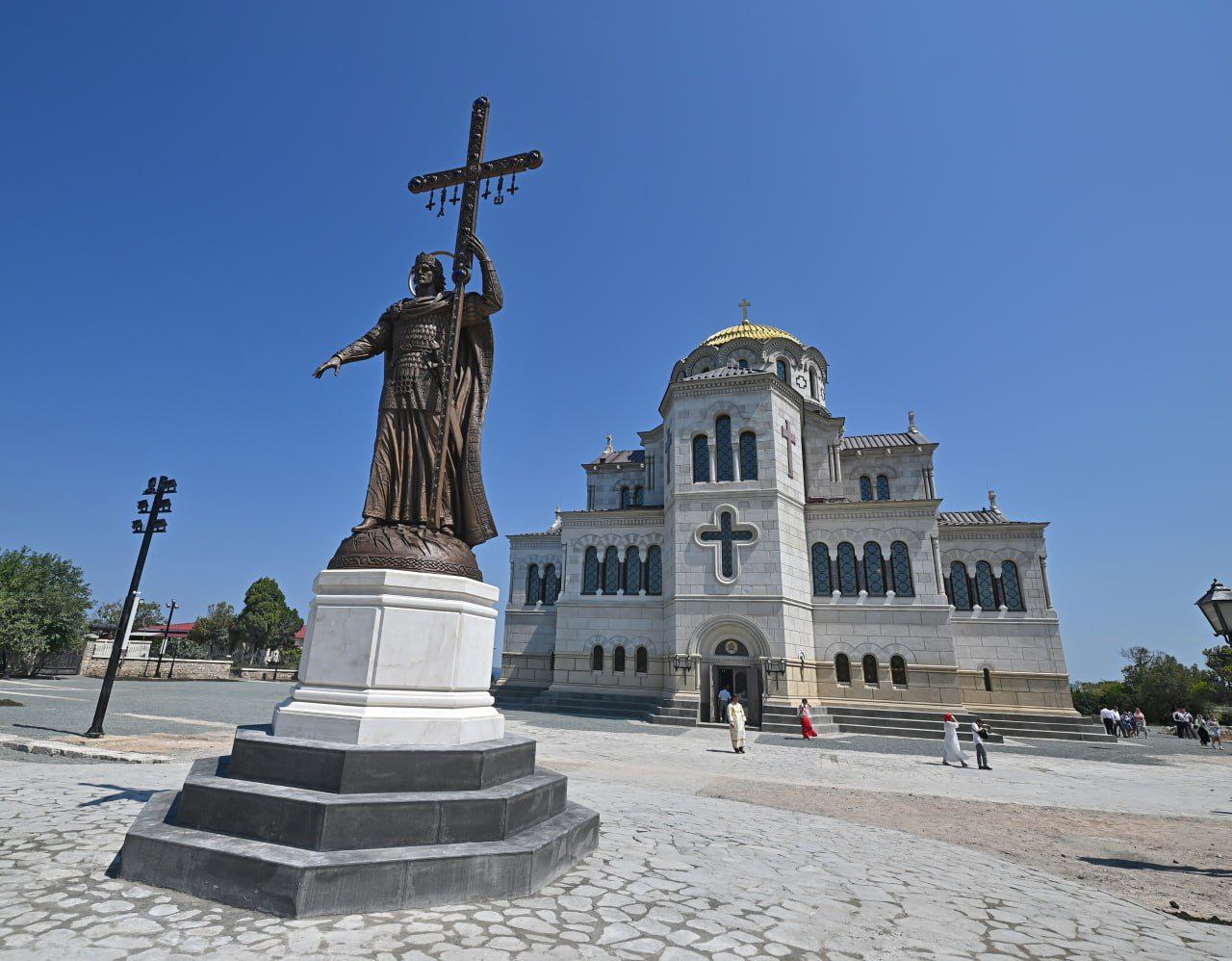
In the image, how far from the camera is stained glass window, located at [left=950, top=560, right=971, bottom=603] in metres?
24.5

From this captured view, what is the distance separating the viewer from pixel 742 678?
853 inches

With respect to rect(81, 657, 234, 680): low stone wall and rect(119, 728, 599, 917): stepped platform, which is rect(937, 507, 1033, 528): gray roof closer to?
rect(119, 728, 599, 917): stepped platform

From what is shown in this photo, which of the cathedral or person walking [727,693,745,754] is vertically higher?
the cathedral

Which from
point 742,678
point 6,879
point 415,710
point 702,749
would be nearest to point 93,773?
point 6,879

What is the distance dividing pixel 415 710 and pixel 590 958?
2193 millimetres

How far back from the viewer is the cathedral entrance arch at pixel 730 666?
21.4 meters

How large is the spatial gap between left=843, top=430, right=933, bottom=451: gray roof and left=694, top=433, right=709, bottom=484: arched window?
8.21 meters

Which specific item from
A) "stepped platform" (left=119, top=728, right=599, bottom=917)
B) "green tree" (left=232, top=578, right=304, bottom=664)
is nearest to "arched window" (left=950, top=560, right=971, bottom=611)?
"stepped platform" (left=119, top=728, right=599, bottom=917)

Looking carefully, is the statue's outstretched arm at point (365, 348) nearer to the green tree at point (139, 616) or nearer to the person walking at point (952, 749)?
the person walking at point (952, 749)

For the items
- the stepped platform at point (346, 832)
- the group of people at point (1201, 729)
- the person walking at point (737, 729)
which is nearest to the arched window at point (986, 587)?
the group of people at point (1201, 729)

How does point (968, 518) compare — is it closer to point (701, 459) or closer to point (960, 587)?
point (960, 587)

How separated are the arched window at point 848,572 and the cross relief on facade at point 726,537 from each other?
4.07 metres

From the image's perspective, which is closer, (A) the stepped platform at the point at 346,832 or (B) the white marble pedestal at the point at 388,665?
(A) the stepped platform at the point at 346,832

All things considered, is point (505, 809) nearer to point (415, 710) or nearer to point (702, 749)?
point (415, 710)
